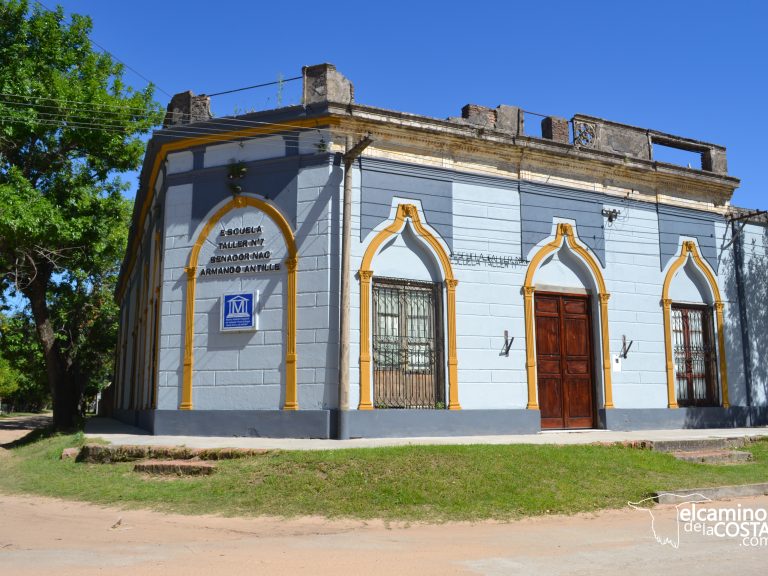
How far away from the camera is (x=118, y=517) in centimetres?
→ 780

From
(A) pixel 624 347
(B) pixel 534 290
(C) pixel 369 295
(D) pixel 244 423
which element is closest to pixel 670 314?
(A) pixel 624 347

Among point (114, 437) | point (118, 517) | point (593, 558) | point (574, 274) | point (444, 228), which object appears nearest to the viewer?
point (593, 558)

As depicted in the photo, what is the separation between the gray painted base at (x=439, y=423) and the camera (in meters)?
11.7

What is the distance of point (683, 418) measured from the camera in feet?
48.2

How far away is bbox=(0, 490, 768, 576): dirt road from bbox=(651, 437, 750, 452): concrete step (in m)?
3.22

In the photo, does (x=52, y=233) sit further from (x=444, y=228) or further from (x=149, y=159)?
(x=444, y=228)

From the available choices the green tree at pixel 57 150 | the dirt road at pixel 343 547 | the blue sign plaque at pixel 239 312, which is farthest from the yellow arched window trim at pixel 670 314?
the green tree at pixel 57 150

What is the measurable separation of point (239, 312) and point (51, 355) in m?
8.40

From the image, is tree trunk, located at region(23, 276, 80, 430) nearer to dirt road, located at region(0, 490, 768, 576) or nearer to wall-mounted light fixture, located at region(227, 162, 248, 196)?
wall-mounted light fixture, located at region(227, 162, 248, 196)

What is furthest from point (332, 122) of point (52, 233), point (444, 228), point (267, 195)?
point (52, 233)

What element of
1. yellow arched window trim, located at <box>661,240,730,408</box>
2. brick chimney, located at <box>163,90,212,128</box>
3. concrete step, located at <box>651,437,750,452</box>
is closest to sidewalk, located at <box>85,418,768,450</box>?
concrete step, located at <box>651,437,750,452</box>

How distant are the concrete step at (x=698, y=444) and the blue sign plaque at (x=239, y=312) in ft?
22.1

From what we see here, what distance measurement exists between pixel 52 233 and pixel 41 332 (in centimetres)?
356

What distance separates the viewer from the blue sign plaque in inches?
480
